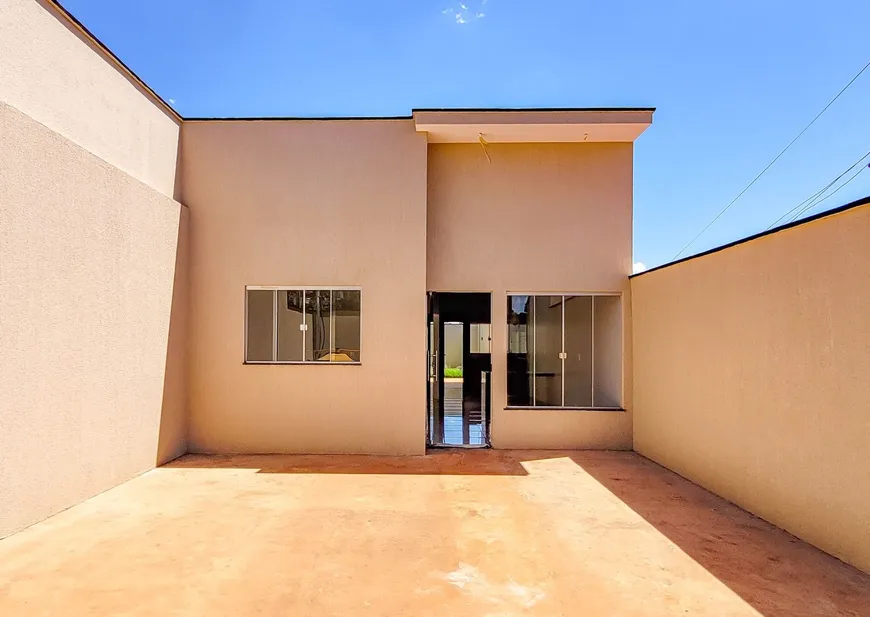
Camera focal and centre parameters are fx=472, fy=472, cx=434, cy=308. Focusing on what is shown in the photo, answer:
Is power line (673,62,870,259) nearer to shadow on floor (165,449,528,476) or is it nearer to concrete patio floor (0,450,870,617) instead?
shadow on floor (165,449,528,476)

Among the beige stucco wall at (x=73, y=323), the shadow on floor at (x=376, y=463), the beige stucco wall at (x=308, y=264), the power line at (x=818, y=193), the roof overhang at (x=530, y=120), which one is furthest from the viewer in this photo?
the power line at (x=818, y=193)

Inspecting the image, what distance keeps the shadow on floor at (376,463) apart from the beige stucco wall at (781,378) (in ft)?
6.43

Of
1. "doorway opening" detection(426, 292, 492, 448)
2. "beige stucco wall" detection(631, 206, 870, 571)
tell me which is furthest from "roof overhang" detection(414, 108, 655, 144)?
"doorway opening" detection(426, 292, 492, 448)

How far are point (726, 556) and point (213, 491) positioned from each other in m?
4.29

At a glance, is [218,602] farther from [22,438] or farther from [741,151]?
[741,151]

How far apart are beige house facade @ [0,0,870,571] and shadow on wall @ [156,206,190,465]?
33 millimetres

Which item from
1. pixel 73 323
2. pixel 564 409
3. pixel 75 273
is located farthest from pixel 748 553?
pixel 75 273

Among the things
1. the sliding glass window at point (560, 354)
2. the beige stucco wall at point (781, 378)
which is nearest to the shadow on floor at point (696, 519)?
the beige stucco wall at point (781, 378)

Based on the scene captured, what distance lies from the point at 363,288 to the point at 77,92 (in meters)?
3.36

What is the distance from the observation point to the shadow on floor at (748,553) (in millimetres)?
2635

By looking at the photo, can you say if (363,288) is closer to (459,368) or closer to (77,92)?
(77,92)

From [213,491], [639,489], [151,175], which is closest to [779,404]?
[639,489]

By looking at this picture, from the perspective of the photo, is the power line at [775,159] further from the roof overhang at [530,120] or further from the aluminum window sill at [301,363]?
the aluminum window sill at [301,363]

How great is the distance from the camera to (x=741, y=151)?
17.5 m
